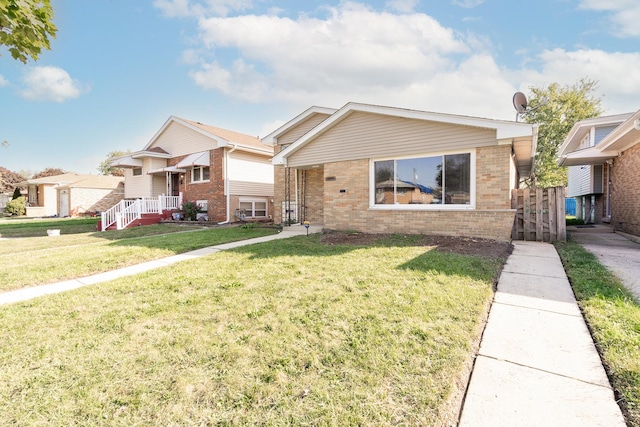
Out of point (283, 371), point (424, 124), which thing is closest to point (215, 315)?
point (283, 371)

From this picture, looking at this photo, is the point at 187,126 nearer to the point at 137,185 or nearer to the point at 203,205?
the point at 203,205

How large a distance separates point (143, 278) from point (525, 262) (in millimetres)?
7039

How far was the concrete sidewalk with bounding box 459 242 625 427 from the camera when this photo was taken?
5.79ft

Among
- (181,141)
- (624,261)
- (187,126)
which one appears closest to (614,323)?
(624,261)

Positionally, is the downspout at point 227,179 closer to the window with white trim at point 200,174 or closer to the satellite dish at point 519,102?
the window with white trim at point 200,174

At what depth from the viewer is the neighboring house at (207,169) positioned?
15.9 m

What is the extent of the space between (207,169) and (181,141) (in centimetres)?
297

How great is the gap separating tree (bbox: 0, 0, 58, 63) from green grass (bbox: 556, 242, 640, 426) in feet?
20.3

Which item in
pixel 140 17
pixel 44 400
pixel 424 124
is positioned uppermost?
pixel 140 17

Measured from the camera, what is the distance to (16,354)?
2537 millimetres

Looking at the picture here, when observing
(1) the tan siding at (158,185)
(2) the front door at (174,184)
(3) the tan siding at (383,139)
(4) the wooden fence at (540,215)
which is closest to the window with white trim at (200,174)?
(2) the front door at (174,184)

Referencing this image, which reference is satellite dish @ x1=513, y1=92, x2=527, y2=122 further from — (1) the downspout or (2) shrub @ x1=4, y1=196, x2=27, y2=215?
(2) shrub @ x1=4, y1=196, x2=27, y2=215

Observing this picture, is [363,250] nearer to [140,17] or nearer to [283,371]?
[283,371]

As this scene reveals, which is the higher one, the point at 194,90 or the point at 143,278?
the point at 194,90
